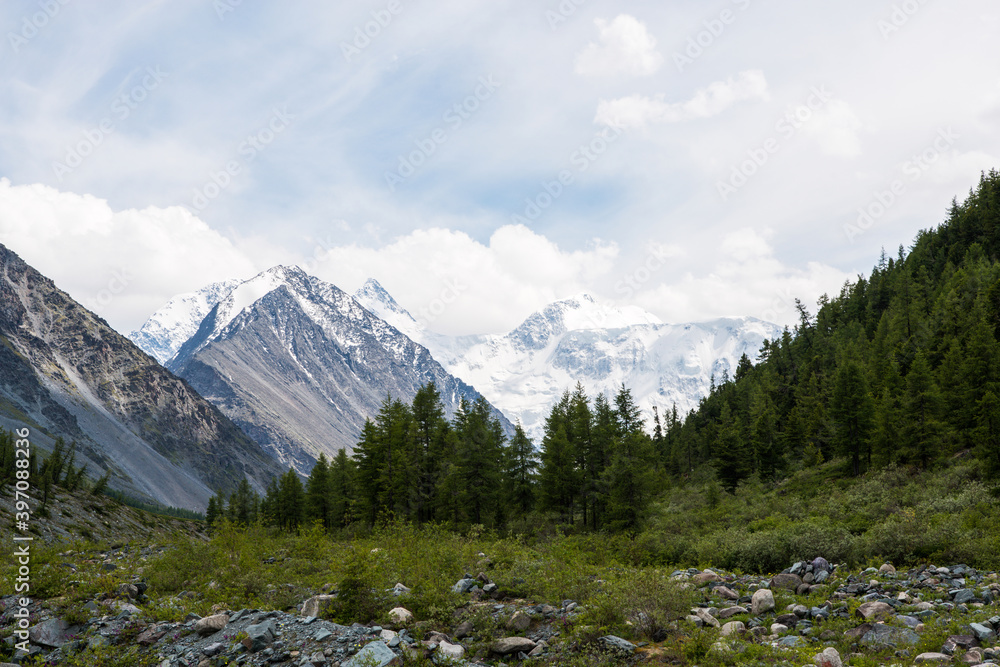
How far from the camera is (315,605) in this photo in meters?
13.2

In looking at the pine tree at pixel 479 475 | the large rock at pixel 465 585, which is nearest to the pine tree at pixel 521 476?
the pine tree at pixel 479 475

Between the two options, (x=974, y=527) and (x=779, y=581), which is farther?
(x=974, y=527)

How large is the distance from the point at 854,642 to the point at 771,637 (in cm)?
141

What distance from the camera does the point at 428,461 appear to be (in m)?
42.8

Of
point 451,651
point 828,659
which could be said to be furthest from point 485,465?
point 828,659

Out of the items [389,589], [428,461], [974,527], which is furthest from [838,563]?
[428,461]

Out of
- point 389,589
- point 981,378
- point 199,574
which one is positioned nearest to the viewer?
point 389,589

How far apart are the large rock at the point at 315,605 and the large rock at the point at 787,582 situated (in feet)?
39.3

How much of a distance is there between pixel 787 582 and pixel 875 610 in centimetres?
355

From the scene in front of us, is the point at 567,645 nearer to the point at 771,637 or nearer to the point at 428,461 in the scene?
the point at 771,637

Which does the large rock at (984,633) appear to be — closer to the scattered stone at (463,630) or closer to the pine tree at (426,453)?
the scattered stone at (463,630)

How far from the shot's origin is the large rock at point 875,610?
11.4m

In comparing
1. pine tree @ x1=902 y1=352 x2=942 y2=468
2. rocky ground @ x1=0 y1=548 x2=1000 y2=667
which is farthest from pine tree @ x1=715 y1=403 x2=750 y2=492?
rocky ground @ x1=0 y1=548 x2=1000 y2=667

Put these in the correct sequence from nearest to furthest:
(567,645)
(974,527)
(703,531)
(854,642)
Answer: (854,642)
(567,645)
(974,527)
(703,531)
